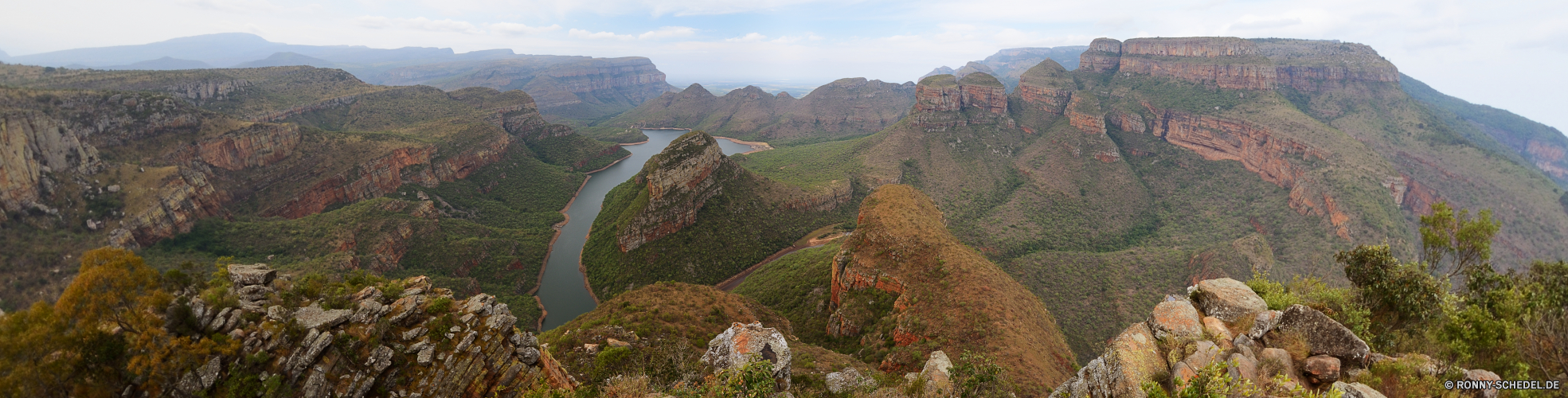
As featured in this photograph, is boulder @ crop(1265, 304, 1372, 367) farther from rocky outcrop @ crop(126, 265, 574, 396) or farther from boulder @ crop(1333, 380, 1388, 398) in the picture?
rocky outcrop @ crop(126, 265, 574, 396)

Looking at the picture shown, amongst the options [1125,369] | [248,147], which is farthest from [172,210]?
[1125,369]

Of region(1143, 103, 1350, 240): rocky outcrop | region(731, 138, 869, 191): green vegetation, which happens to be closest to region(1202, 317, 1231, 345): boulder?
region(731, 138, 869, 191): green vegetation

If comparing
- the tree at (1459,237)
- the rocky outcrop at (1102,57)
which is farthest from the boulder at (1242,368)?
the rocky outcrop at (1102,57)

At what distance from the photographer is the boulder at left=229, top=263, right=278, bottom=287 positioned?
664 inches

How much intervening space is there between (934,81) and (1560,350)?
111m

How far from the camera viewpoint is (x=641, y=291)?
3544 cm

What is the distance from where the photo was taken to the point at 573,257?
223ft

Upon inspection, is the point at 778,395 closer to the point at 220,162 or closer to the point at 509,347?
the point at 509,347

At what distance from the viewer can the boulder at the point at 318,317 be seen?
1552 centimetres

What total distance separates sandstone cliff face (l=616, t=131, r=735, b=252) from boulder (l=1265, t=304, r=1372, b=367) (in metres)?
55.5

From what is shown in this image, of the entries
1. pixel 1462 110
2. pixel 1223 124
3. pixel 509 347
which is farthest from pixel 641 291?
pixel 1462 110

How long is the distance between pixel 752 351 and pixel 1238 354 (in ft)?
48.7

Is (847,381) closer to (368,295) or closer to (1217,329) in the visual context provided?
(1217,329)

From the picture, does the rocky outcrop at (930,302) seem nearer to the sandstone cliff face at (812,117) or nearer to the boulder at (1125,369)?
the boulder at (1125,369)
